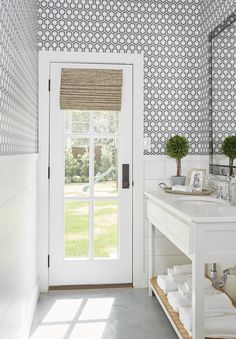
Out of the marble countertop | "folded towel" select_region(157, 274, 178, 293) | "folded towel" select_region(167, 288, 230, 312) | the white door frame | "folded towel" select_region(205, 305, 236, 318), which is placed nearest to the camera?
the marble countertop

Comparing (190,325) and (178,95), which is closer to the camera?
(190,325)

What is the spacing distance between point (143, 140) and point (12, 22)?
175cm

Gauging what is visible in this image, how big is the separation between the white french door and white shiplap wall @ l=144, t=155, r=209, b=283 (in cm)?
15

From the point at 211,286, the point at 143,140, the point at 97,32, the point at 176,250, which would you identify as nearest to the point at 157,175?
the point at 143,140

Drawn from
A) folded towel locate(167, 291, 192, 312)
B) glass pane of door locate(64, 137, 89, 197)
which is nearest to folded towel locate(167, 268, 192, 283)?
folded towel locate(167, 291, 192, 312)

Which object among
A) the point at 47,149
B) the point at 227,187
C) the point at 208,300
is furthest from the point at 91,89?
the point at 208,300

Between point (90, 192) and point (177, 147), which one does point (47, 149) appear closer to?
point (90, 192)

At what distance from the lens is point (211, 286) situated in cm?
281

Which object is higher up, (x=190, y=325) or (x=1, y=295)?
(x=1, y=295)

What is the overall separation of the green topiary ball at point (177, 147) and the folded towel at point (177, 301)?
3.90 feet

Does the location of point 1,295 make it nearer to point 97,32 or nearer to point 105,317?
point 105,317

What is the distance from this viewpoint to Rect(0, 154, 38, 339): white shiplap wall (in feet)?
5.62

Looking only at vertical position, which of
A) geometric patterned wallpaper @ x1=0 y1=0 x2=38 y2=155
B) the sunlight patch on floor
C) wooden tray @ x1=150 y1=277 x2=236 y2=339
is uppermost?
geometric patterned wallpaper @ x1=0 y1=0 x2=38 y2=155

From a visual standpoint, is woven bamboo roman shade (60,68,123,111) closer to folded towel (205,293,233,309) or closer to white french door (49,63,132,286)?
white french door (49,63,132,286)
